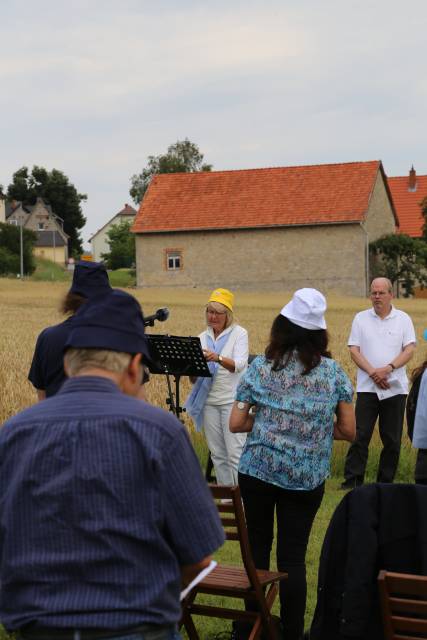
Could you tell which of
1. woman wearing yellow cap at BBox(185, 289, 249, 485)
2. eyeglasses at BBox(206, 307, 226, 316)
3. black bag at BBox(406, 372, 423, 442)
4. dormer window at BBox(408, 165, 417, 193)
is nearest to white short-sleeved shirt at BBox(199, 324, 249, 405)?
woman wearing yellow cap at BBox(185, 289, 249, 485)

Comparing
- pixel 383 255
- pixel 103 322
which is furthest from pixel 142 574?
pixel 383 255

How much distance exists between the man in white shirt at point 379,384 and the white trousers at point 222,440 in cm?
136

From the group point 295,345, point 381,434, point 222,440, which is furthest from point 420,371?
point 381,434

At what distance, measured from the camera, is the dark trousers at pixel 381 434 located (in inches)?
372

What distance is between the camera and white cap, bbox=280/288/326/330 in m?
4.66

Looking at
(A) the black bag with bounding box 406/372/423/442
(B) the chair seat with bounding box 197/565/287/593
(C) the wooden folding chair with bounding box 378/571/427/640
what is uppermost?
(A) the black bag with bounding box 406/372/423/442

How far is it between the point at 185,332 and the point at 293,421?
19436 millimetres

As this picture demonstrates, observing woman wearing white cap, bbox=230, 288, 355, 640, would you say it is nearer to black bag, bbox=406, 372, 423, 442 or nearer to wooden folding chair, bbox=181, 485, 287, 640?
wooden folding chair, bbox=181, 485, 287, 640

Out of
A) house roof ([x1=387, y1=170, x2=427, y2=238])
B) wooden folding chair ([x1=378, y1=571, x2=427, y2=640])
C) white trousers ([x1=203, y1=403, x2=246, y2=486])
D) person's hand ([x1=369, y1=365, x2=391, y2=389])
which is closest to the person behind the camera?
wooden folding chair ([x1=378, y1=571, x2=427, y2=640])

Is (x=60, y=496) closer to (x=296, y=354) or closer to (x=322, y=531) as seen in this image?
(x=296, y=354)

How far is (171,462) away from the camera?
250cm

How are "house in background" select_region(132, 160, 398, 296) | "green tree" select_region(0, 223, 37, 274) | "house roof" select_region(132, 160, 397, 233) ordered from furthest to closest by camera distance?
"green tree" select_region(0, 223, 37, 274)
"house roof" select_region(132, 160, 397, 233)
"house in background" select_region(132, 160, 398, 296)

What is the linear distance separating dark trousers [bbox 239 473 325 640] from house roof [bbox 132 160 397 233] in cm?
5251

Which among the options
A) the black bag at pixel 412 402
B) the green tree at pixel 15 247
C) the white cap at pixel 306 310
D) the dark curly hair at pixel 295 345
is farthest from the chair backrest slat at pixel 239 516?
the green tree at pixel 15 247
